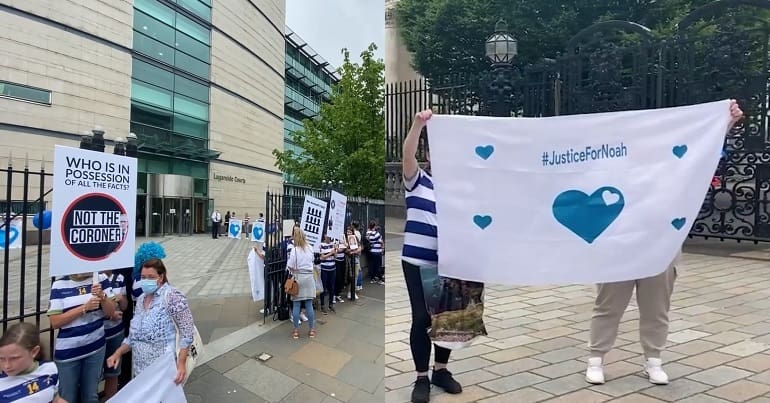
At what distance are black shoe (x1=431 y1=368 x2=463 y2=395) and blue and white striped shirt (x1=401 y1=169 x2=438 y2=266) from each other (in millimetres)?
712

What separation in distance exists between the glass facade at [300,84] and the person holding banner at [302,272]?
53cm

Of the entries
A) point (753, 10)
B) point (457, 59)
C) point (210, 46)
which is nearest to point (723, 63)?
point (753, 10)

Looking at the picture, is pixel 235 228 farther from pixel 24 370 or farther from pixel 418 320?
pixel 418 320

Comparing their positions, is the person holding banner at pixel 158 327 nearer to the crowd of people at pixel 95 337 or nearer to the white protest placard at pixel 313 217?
the crowd of people at pixel 95 337

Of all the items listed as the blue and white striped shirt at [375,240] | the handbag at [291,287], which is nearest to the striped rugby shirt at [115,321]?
the handbag at [291,287]

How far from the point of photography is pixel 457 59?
18391 mm

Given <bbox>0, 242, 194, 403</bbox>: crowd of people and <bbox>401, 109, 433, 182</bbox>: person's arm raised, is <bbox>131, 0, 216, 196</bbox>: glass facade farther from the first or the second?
<bbox>401, 109, 433, 182</bbox>: person's arm raised

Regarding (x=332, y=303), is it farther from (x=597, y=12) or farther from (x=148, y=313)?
(x=597, y=12)

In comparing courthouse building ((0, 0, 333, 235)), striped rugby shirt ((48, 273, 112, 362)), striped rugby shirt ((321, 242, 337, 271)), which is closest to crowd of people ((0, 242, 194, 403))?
striped rugby shirt ((48, 273, 112, 362))

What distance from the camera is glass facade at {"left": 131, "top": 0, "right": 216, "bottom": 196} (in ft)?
5.58

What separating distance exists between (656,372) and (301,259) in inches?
82.8

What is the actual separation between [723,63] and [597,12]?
666cm

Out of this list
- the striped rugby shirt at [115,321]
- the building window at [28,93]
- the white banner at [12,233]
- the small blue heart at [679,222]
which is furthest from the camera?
the small blue heart at [679,222]

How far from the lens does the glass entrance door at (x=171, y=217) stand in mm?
1814
